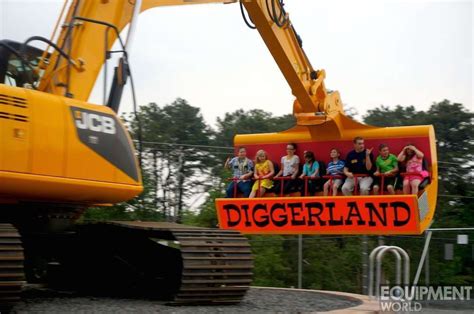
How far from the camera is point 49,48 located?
25.7 feet

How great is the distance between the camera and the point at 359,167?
13117mm

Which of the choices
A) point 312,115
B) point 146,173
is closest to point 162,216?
point 146,173

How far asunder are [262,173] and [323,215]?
1.68 m

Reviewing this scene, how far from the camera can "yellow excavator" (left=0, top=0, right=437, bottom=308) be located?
6.82 m

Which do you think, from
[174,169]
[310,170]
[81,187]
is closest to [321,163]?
[310,170]

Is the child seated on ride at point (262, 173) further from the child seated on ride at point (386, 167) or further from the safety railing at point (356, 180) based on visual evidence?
the child seated on ride at point (386, 167)

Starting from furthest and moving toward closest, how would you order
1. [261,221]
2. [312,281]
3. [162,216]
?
1. [312,281]
2. [162,216]
3. [261,221]

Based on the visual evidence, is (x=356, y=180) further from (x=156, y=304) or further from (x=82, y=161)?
(x=82, y=161)

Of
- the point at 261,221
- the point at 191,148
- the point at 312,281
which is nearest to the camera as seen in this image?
the point at 261,221

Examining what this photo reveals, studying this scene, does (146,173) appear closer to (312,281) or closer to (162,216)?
(162,216)

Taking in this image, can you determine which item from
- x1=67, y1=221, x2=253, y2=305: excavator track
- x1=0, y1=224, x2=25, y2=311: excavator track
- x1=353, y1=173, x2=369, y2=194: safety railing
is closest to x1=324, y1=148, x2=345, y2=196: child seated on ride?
x1=353, y1=173, x2=369, y2=194: safety railing

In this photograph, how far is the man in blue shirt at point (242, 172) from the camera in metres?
14.4

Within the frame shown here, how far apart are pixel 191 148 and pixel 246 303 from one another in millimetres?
13164

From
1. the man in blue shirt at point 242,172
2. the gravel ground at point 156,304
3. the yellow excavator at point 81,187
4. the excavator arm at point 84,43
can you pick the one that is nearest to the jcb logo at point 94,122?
the yellow excavator at point 81,187
